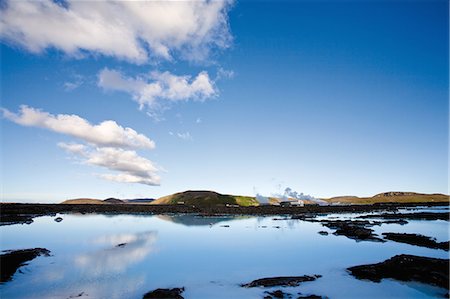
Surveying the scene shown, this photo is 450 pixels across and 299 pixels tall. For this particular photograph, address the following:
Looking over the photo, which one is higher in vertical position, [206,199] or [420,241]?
[420,241]

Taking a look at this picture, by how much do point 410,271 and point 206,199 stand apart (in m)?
138

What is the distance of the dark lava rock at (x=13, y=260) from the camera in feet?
71.9

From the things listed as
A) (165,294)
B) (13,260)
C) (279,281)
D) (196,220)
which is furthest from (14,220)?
(279,281)

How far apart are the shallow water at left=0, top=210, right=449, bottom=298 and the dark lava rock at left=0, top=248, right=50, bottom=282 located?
0.77 meters

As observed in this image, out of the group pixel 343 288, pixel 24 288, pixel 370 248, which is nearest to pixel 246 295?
pixel 343 288

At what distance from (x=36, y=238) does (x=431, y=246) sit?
49861 millimetres

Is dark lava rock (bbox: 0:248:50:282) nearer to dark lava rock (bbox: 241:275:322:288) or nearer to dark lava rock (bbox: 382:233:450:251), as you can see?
dark lava rock (bbox: 241:275:322:288)

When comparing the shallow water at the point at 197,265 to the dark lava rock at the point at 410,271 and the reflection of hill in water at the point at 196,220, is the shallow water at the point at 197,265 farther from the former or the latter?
the reflection of hill in water at the point at 196,220

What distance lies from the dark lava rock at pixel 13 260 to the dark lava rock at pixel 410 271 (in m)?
25.8

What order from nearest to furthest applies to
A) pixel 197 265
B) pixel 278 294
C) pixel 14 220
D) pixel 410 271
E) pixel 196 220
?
pixel 278 294
pixel 410 271
pixel 197 265
pixel 14 220
pixel 196 220

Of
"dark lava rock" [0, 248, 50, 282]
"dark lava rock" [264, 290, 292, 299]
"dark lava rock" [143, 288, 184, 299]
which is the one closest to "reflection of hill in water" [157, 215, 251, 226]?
"dark lava rock" [0, 248, 50, 282]

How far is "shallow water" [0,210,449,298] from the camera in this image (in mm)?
18344

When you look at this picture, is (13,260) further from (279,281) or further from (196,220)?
(196,220)

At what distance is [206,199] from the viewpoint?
15538cm
